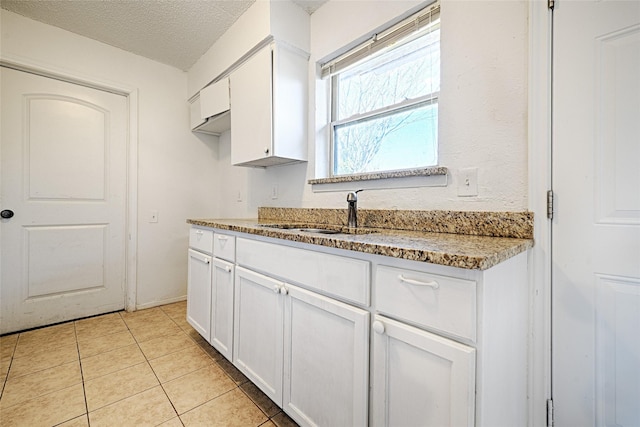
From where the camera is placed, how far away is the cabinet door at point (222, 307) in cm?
159

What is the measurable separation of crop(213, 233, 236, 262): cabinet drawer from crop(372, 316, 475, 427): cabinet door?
0.98 meters

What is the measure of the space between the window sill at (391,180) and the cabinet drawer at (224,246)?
686 mm

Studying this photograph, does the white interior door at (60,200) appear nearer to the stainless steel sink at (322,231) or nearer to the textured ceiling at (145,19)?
the textured ceiling at (145,19)

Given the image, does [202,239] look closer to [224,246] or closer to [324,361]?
[224,246]

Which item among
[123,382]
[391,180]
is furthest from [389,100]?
[123,382]

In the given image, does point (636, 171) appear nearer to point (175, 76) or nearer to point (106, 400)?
point (106, 400)

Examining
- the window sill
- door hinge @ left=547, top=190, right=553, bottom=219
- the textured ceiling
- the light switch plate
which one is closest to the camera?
door hinge @ left=547, top=190, right=553, bottom=219

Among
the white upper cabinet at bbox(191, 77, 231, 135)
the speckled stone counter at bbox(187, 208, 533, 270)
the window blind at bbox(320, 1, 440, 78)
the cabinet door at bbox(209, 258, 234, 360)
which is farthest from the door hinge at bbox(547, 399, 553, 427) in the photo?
the white upper cabinet at bbox(191, 77, 231, 135)

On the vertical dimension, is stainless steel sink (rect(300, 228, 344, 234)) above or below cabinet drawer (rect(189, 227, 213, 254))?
above

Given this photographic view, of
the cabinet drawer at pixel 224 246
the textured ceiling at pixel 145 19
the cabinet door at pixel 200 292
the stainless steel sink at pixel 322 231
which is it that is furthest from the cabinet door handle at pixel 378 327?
the textured ceiling at pixel 145 19

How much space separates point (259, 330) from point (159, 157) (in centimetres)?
218

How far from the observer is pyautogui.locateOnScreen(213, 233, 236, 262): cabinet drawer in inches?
62.8

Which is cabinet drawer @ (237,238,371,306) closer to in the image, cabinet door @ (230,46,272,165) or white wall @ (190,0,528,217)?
white wall @ (190,0,528,217)

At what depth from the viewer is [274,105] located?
186 cm
